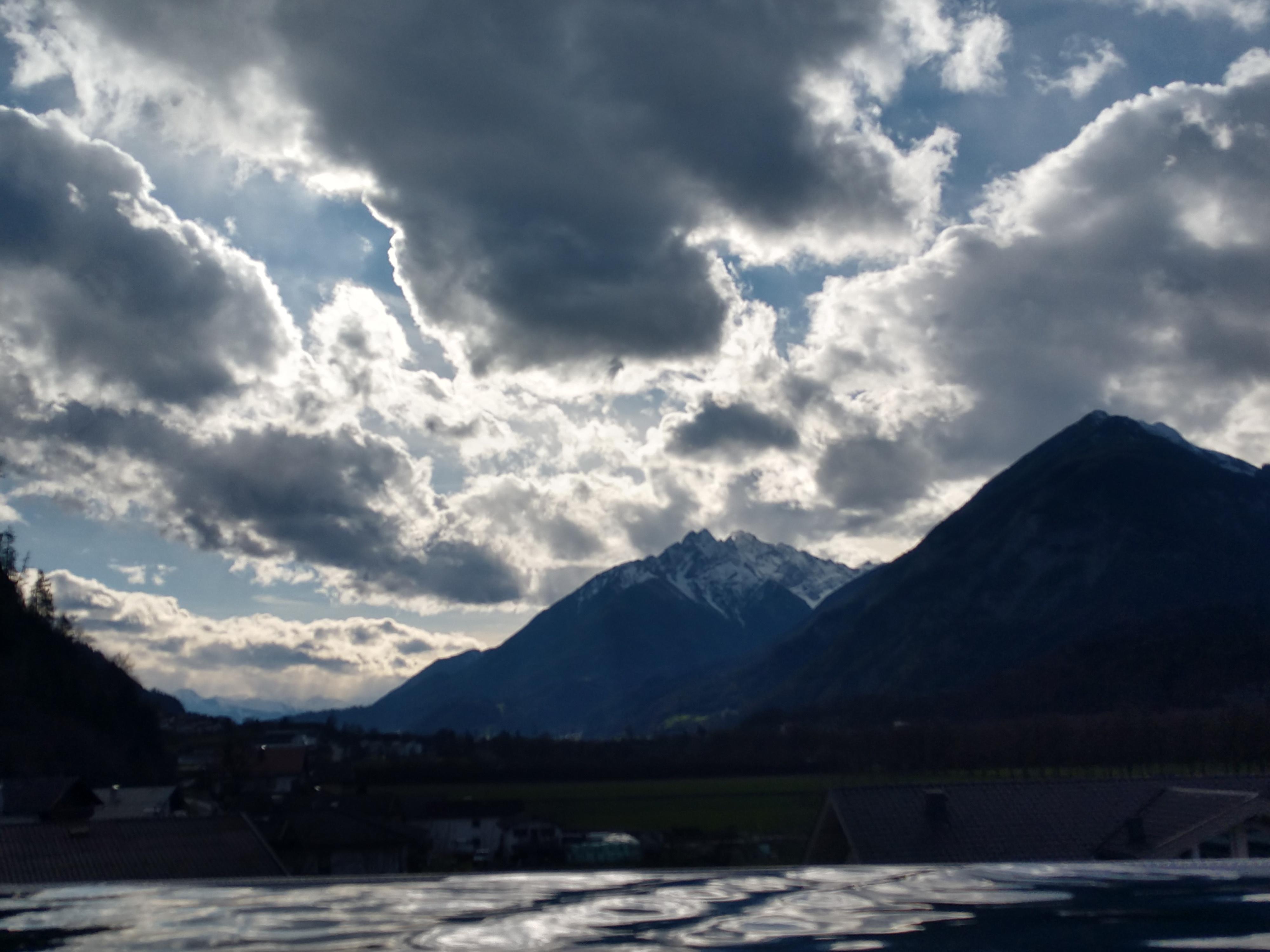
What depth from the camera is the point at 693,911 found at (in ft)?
40.2

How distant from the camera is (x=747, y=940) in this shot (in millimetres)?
10195

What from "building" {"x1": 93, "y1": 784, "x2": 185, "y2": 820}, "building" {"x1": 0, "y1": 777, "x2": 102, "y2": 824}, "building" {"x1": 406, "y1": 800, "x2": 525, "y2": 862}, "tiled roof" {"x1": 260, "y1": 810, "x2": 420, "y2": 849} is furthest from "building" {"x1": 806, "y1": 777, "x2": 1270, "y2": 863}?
"building" {"x1": 93, "y1": 784, "x2": 185, "y2": 820}

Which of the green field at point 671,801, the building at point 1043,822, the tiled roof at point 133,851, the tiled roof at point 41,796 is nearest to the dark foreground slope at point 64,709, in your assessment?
the tiled roof at point 41,796

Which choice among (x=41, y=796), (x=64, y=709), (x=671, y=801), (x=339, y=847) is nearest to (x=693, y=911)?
(x=339, y=847)

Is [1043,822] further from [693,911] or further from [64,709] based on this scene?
[64,709]

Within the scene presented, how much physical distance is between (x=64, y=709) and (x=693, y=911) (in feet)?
345

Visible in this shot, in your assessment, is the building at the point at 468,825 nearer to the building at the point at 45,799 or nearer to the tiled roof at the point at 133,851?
the building at the point at 45,799

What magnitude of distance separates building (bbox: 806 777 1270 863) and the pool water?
1954 centimetres

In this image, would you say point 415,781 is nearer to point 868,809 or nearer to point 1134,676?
point 868,809

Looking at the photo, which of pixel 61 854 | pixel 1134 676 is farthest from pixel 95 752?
pixel 1134 676

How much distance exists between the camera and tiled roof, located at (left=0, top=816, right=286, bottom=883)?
33.8m

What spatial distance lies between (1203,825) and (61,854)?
1523 inches

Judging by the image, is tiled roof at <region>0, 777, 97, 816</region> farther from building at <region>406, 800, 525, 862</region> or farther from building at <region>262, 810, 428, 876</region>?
building at <region>406, 800, 525, 862</region>

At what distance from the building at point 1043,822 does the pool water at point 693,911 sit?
19541 mm
